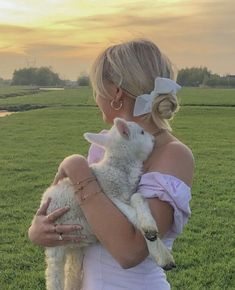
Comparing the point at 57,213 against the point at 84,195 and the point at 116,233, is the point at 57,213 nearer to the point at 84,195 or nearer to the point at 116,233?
the point at 84,195

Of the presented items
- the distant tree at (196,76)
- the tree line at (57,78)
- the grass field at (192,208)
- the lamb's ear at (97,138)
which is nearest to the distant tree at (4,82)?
the tree line at (57,78)

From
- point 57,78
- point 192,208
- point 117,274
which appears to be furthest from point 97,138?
point 57,78

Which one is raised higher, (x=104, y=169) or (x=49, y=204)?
(x=104, y=169)

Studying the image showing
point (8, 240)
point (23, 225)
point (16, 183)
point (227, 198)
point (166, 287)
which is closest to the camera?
→ point (166, 287)

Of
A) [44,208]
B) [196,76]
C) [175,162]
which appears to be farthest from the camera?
[196,76]

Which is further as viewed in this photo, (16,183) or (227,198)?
(16,183)

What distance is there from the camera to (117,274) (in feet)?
8.11

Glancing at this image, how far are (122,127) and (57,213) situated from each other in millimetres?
500

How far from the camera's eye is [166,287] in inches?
99.8

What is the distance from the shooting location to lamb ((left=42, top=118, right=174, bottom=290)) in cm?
250

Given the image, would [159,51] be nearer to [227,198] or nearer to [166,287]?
[166,287]

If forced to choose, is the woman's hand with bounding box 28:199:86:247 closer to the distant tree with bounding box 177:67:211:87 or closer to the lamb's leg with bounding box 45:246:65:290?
the lamb's leg with bounding box 45:246:65:290

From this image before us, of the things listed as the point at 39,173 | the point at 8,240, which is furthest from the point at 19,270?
the point at 39,173

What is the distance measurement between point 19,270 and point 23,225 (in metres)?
1.75
